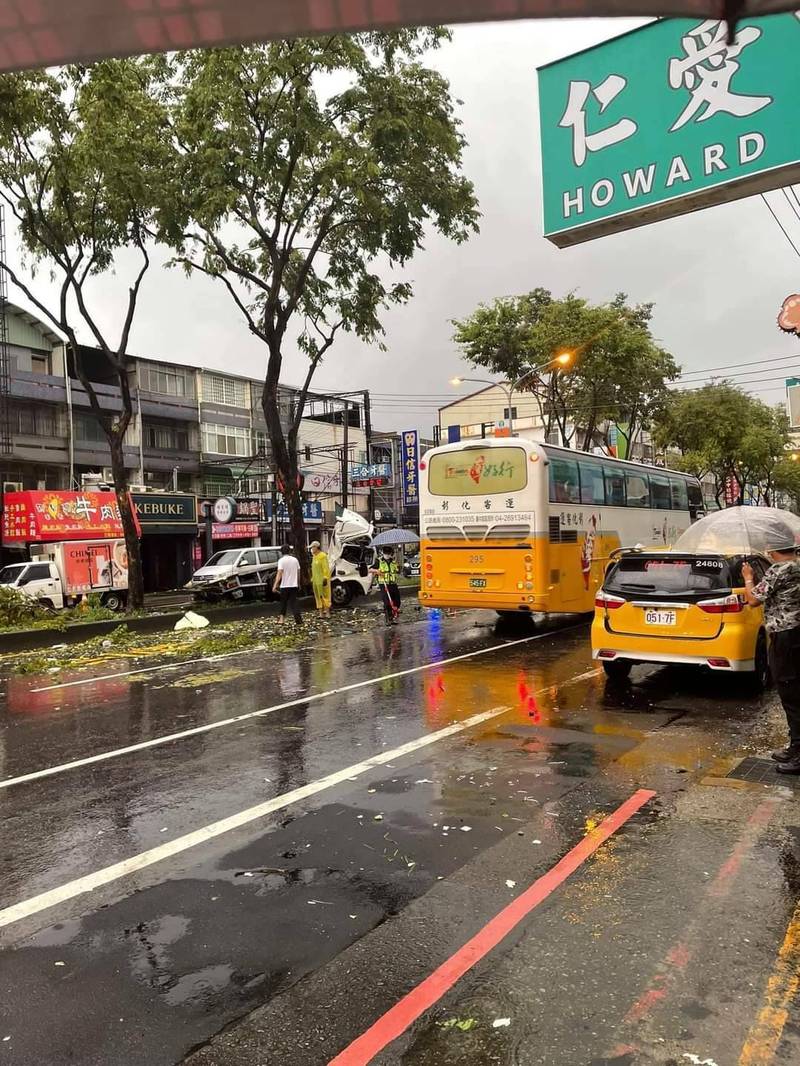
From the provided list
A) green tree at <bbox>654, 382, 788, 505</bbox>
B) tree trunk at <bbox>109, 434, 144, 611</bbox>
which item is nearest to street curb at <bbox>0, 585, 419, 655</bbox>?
tree trunk at <bbox>109, 434, 144, 611</bbox>

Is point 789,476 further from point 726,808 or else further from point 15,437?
point 726,808

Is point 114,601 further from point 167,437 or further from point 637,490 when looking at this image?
point 637,490

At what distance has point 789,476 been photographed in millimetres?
57406

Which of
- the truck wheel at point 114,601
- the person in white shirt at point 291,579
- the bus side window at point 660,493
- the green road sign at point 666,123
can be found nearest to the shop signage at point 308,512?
the truck wheel at point 114,601

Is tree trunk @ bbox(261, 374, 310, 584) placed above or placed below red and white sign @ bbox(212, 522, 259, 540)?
above

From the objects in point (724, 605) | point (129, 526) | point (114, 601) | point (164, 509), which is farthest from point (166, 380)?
point (724, 605)

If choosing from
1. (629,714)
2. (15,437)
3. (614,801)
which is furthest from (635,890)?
(15,437)

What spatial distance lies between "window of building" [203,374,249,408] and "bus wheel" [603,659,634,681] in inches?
1478

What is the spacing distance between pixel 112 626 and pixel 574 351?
19.1 m

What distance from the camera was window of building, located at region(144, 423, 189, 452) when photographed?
Result: 41.0m

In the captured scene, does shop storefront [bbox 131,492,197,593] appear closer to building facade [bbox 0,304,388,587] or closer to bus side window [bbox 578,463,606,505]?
building facade [bbox 0,304,388,587]

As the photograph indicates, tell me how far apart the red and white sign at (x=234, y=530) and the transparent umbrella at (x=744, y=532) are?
3334 centimetres

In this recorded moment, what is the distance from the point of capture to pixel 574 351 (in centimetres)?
2834

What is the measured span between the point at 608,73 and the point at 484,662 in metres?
8.60
